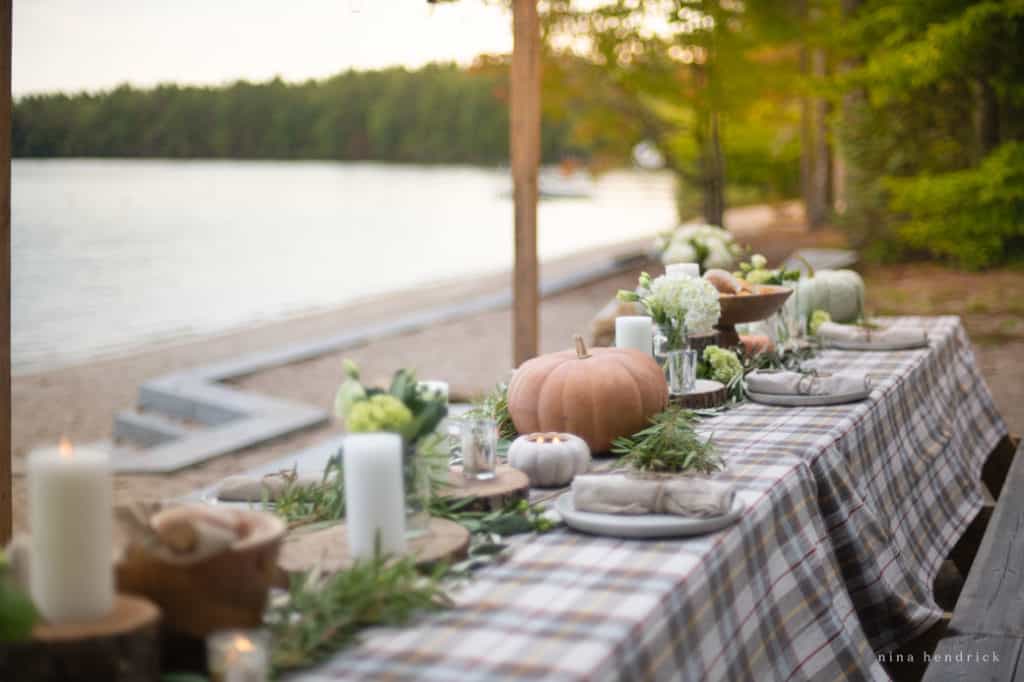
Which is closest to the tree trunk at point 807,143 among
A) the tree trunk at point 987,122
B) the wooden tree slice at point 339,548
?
the tree trunk at point 987,122

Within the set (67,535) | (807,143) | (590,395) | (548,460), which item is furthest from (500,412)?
(807,143)

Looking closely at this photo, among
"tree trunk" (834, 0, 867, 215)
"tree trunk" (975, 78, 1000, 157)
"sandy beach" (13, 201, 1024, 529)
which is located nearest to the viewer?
"sandy beach" (13, 201, 1024, 529)

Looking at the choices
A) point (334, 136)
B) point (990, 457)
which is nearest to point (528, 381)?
point (990, 457)

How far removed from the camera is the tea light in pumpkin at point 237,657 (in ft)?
4.24

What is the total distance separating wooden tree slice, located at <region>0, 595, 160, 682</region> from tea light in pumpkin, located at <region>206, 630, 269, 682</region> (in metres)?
0.07

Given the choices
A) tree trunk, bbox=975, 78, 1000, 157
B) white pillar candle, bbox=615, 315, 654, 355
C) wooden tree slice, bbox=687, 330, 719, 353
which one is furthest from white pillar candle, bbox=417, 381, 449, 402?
tree trunk, bbox=975, 78, 1000, 157

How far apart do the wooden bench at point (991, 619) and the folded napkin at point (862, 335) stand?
0.82 metres

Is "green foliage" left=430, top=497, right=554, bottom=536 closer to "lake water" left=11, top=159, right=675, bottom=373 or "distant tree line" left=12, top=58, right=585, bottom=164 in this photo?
"lake water" left=11, top=159, right=675, bottom=373

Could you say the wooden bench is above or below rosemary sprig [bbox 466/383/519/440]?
below

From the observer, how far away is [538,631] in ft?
4.99

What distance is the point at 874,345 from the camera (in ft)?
13.0

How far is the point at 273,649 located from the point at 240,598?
7 cm

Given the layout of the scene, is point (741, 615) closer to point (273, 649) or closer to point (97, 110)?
point (273, 649)

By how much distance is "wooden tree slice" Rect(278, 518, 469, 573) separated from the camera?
1702mm
